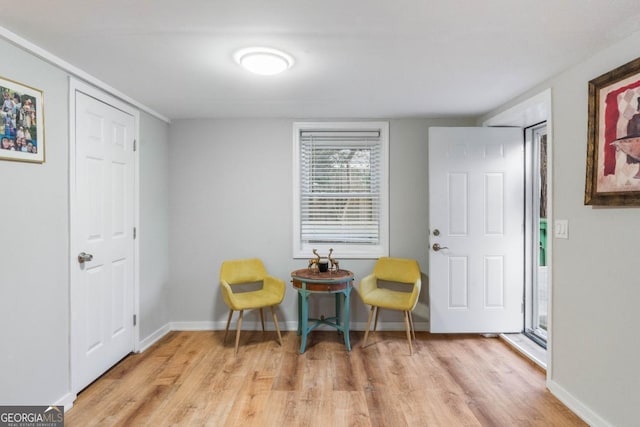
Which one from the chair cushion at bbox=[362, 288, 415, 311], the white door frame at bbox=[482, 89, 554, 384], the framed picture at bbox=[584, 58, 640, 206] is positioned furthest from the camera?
the chair cushion at bbox=[362, 288, 415, 311]

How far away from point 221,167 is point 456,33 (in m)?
2.59

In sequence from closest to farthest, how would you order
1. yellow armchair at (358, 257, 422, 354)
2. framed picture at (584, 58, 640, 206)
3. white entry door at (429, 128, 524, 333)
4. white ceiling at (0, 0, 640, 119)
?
white ceiling at (0, 0, 640, 119)
framed picture at (584, 58, 640, 206)
yellow armchair at (358, 257, 422, 354)
white entry door at (429, 128, 524, 333)

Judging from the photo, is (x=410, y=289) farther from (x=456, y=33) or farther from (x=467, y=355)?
(x=456, y=33)

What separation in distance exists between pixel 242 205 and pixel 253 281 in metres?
0.82

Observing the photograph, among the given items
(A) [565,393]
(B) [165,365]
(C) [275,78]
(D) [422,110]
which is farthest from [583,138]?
(B) [165,365]

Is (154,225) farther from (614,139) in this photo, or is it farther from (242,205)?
(614,139)

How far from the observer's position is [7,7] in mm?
1496

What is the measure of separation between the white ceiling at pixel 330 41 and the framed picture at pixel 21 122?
0.97ft

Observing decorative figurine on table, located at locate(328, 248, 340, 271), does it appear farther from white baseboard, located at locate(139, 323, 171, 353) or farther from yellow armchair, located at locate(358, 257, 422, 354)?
white baseboard, located at locate(139, 323, 171, 353)

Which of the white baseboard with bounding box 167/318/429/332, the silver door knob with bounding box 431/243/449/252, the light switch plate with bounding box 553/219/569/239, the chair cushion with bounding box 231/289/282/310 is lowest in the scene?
the white baseboard with bounding box 167/318/429/332

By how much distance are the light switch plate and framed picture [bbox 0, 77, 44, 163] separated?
3.37 meters

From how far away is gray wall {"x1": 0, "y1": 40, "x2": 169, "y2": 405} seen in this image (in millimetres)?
1744

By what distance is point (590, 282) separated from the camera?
200 cm

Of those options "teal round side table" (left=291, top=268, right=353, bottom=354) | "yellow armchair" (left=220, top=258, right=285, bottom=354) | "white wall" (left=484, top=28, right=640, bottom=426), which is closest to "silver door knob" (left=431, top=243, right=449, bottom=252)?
"teal round side table" (left=291, top=268, right=353, bottom=354)
